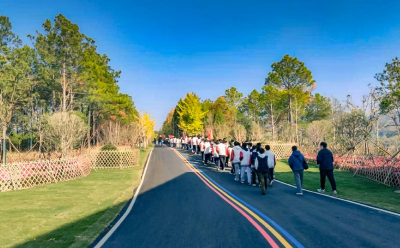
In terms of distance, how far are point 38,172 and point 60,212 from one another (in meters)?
6.49

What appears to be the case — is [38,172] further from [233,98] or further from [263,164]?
[233,98]

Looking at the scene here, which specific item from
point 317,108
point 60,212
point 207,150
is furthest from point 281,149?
point 317,108

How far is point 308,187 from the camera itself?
42.1 feet

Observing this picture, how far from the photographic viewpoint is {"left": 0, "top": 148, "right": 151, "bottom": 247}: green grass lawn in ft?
20.4

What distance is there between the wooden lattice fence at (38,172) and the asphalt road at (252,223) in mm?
6522

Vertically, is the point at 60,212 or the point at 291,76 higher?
the point at 291,76

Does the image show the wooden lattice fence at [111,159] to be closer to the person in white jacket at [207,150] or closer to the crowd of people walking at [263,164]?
the person in white jacket at [207,150]

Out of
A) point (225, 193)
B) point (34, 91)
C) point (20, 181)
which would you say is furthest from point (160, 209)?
point (34, 91)

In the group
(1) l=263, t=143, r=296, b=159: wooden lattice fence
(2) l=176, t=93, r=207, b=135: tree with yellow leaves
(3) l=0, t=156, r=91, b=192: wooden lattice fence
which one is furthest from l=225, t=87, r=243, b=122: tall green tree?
(3) l=0, t=156, r=91, b=192: wooden lattice fence

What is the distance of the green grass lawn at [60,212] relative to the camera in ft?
20.4

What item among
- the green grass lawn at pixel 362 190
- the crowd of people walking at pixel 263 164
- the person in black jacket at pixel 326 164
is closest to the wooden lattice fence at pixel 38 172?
the crowd of people walking at pixel 263 164

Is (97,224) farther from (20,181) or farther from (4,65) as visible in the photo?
(4,65)

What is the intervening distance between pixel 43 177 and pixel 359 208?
14.1 meters

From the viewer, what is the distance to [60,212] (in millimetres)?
8570
